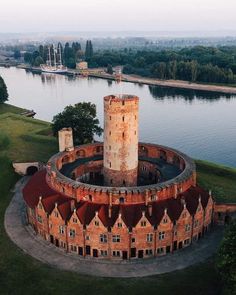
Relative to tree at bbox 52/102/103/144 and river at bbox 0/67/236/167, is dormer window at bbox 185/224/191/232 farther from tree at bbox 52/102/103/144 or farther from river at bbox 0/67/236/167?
tree at bbox 52/102/103/144

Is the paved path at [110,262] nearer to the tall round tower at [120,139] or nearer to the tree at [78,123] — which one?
the tall round tower at [120,139]

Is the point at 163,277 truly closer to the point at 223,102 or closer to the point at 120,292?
the point at 120,292

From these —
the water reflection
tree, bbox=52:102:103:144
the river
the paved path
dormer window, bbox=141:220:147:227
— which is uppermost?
tree, bbox=52:102:103:144

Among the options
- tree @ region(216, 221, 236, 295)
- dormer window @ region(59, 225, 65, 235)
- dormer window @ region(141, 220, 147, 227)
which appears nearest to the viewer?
tree @ region(216, 221, 236, 295)

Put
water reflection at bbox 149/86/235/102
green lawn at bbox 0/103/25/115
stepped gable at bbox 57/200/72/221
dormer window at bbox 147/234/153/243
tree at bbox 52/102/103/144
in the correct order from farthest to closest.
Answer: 1. water reflection at bbox 149/86/235/102
2. green lawn at bbox 0/103/25/115
3. tree at bbox 52/102/103/144
4. stepped gable at bbox 57/200/72/221
5. dormer window at bbox 147/234/153/243

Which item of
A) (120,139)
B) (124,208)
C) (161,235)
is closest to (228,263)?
(161,235)

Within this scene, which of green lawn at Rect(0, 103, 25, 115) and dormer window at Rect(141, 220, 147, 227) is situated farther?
green lawn at Rect(0, 103, 25, 115)

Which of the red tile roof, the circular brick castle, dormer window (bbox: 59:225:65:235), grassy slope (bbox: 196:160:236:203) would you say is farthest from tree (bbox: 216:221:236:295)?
grassy slope (bbox: 196:160:236:203)

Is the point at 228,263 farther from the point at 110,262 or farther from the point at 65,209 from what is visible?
the point at 65,209
